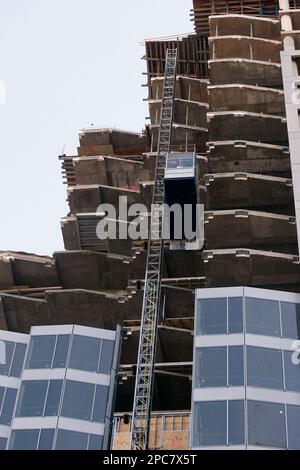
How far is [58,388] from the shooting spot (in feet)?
145

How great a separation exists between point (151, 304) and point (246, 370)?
11.1 m

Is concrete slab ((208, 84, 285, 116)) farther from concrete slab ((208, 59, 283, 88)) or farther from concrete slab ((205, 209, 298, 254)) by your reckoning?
concrete slab ((205, 209, 298, 254))

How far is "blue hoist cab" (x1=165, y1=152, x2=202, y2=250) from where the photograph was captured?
52594 millimetres

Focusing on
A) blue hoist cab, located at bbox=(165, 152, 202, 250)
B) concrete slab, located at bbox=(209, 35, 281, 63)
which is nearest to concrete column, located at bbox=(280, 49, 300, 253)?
blue hoist cab, located at bbox=(165, 152, 202, 250)

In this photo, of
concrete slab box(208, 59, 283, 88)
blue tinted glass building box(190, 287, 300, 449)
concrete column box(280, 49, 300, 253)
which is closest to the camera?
blue tinted glass building box(190, 287, 300, 449)

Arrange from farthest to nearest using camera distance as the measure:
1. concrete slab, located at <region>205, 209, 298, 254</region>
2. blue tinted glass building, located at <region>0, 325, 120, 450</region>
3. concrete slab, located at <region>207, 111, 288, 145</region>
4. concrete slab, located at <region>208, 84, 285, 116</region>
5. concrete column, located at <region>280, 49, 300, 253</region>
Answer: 1. concrete slab, located at <region>208, 84, 285, 116</region>
2. concrete slab, located at <region>207, 111, 288, 145</region>
3. concrete slab, located at <region>205, 209, 298, 254</region>
4. concrete column, located at <region>280, 49, 300, 253</region>
5. blue tinted glass building, located at <region>0, 325, 120, 450</region>

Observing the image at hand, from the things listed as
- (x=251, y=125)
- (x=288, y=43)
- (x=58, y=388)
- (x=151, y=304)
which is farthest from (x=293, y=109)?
(x=58, y=388)

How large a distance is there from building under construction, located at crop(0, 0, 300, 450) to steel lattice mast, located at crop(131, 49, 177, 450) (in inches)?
6.7

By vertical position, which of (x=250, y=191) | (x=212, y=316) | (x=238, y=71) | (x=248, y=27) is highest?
(x=248, y=27)

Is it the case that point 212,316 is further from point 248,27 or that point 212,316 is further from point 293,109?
point 248,27

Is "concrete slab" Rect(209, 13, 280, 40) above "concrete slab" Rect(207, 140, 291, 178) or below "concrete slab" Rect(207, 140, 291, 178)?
above

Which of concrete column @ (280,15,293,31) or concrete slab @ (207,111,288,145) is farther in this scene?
concrete column @ (280,15,293,31)

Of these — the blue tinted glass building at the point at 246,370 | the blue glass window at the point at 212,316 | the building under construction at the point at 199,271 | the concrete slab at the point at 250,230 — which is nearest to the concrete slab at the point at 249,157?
the building under construction at the point at 199,271
